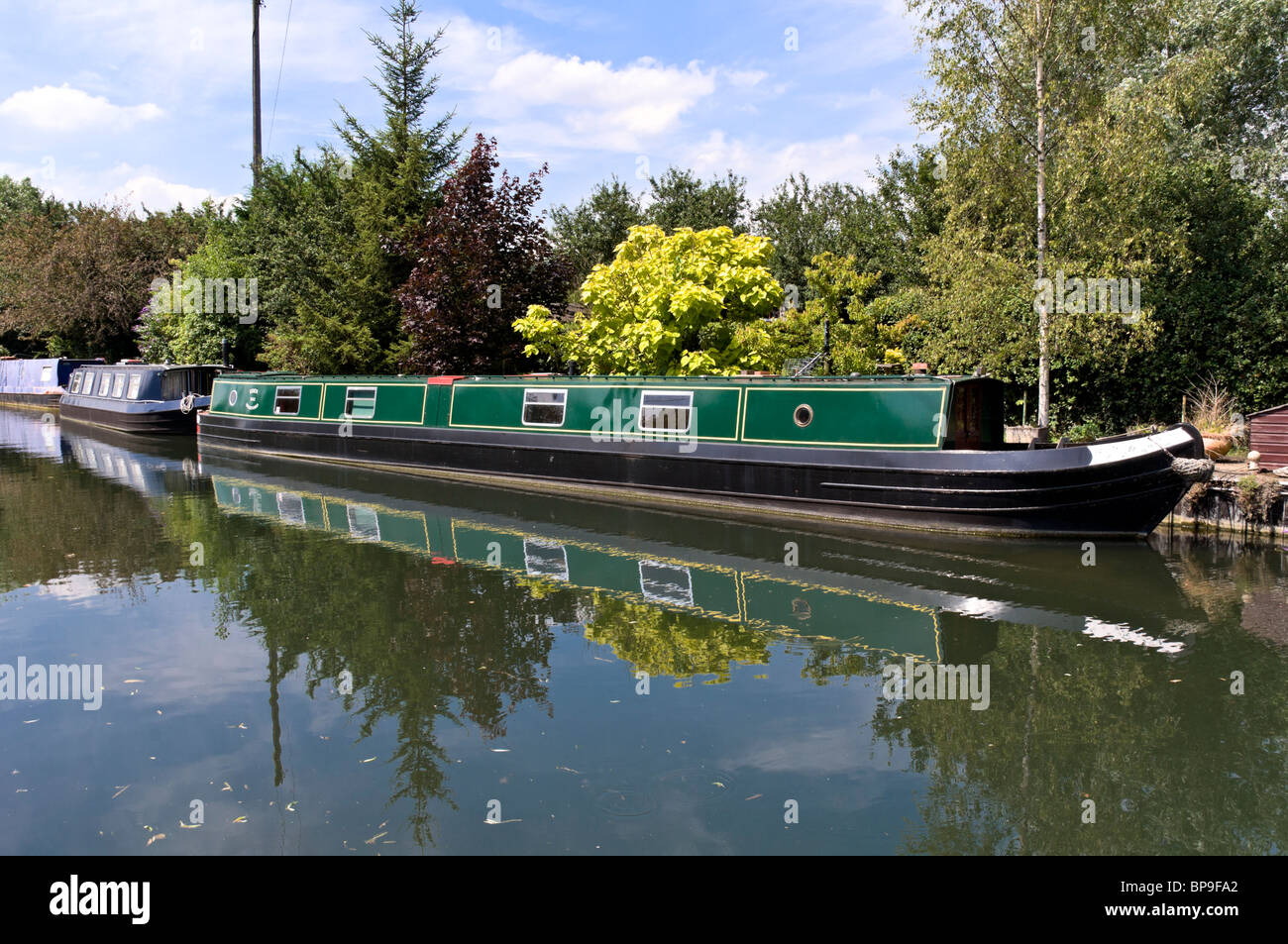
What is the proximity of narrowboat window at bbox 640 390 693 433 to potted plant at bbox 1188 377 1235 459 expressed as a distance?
23.9ft

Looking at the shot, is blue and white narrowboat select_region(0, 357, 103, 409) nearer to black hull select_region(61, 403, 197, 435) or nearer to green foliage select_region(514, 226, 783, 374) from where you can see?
black hull select_region(61, 403, 197, 435)

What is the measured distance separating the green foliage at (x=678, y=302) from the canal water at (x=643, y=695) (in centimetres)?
573

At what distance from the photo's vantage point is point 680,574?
32.0ft

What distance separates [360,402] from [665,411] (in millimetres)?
7902

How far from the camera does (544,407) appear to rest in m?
15.5

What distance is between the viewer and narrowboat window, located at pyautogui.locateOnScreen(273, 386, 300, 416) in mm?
19969

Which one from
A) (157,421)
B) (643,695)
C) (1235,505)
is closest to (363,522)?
(643,695)

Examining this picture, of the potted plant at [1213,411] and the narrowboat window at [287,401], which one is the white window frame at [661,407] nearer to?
the potted plant at [1213,411]

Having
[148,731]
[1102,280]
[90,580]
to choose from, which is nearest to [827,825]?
[148,731]

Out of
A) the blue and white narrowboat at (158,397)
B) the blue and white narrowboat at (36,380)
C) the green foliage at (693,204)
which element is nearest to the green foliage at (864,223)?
the green foliage at (693,204)

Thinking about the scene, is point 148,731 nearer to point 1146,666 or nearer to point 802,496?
point 1146,666

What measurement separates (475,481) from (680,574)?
7.83 metres

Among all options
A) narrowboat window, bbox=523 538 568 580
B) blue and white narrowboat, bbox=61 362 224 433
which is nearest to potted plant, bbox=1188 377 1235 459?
narrowboat window, bbox=523 538 568 580

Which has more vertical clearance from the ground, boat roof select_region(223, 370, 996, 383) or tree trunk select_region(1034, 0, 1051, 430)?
tree trunk select_region(1034, 0, 1051, 430)
